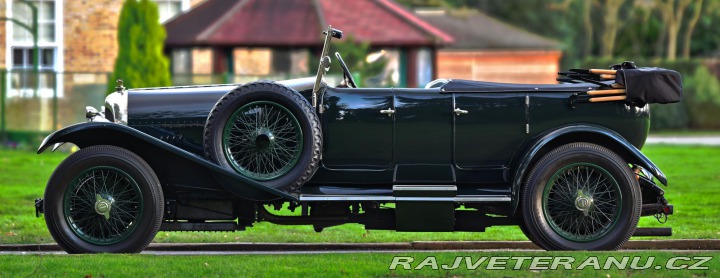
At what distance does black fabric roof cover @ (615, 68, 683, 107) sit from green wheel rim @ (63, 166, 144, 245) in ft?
11.7

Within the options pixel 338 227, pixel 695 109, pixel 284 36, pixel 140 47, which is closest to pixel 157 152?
pixel 338 227

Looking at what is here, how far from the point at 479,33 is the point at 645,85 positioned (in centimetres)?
3358

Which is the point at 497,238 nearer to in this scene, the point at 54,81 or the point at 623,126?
the point at 623,126

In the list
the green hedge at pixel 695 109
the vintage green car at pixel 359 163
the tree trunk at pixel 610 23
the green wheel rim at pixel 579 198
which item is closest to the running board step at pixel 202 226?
the vintage green car at pixel 359 163

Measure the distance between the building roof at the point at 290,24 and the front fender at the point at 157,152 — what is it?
18.7m

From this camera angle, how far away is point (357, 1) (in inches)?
1225

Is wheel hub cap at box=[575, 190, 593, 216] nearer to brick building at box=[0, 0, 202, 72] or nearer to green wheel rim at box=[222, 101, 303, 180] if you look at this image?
green wheel rim at box=[222, 101, 303, 180]

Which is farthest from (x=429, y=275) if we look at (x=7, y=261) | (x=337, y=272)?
(x=7, y=261)

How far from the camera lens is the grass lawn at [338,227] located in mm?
11516

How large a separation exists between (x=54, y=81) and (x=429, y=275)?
17.4 meters

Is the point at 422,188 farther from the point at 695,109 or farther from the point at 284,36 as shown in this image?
the point at 695,109

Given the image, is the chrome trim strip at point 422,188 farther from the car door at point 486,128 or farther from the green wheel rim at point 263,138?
the green wheel rim at point 263,138

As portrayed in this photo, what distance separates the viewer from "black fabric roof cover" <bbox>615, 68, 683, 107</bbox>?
32.3 feet

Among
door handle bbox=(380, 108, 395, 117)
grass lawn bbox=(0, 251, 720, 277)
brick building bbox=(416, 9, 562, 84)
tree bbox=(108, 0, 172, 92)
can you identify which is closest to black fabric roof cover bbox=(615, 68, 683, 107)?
grass lawn bbox=(0, 251, 720, 277)
